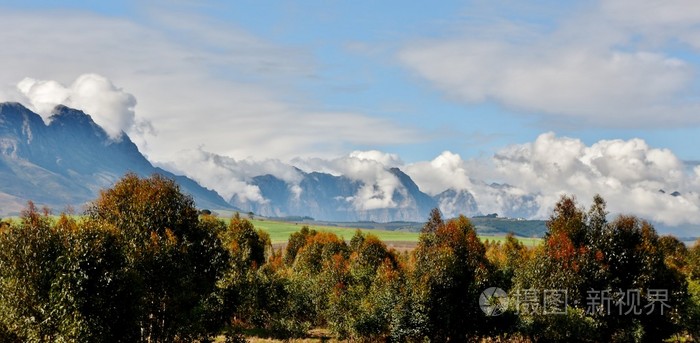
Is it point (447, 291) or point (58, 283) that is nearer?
point (58, 283)

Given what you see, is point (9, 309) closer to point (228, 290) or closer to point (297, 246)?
point (228, 290)

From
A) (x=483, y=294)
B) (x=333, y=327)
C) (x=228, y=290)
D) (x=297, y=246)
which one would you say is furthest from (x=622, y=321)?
(x=297, y=246)

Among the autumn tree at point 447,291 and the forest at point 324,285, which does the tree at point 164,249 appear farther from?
the autumn tree at point 447,291

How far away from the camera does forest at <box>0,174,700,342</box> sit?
43.0m

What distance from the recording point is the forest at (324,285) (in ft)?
141

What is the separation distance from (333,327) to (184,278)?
38.2m

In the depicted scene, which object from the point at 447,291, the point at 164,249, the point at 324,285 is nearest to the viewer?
the point at 164,249

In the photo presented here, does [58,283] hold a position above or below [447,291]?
above

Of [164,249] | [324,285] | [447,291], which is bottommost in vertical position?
[324,285]

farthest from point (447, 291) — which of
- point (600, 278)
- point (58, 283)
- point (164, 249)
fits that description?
point (58, 283)

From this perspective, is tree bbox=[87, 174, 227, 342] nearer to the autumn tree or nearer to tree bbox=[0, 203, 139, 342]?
tree bbox=[0, 203, 139, 342]

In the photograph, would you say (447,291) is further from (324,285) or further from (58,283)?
(58,283)

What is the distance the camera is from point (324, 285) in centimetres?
9862

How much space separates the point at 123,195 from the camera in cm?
5875
